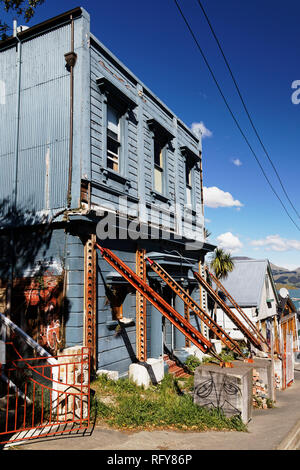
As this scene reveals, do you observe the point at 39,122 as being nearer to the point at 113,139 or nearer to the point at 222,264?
the point at 113,139

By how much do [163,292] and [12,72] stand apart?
8862 millimetres

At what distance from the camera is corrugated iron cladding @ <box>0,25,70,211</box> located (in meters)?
9.48

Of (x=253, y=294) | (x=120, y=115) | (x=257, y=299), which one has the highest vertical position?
(x=120, y=115)

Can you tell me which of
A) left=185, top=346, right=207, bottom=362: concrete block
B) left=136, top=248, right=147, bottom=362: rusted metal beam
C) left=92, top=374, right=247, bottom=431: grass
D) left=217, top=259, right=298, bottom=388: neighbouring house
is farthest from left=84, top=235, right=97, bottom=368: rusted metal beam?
left=217, top=259, right=298, bottom=388: neighbouring house

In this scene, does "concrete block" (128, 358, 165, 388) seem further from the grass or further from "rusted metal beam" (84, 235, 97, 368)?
"rusted metal beam" (84, 235, 97, 368)

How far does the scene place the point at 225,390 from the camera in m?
7.15

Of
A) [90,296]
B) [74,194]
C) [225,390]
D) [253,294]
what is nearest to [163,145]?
[74,194]

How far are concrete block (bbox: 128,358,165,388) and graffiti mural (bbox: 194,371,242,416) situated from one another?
2271mm

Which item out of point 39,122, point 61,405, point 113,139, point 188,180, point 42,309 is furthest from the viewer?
point 188,180

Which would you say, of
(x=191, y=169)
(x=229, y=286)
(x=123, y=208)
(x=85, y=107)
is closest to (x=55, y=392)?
(x=123, y=208)

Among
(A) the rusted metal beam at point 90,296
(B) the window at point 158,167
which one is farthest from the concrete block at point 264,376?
(B) the window at point 158,167

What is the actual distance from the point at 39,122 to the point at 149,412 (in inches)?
315

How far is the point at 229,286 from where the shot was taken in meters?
23.3

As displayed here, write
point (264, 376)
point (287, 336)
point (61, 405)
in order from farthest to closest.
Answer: point (287, 336)
point (264, 376)
point (61, 405)
